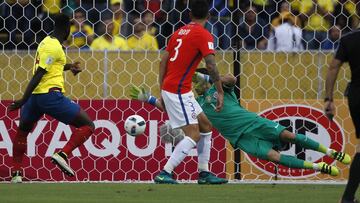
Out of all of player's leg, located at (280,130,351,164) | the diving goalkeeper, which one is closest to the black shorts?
player's leg, located at (280,130,351,164)

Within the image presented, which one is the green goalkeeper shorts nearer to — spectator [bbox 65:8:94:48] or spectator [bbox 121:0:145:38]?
spectator [bbox 121:0:145:38]

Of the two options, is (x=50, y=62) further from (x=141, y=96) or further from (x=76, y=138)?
(x=141, y=96)

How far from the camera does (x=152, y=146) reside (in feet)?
42.2

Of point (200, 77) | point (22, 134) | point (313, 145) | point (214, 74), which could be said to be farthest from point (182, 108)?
point (22, 134)

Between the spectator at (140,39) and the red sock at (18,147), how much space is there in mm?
2360

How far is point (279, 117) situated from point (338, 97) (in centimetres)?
82

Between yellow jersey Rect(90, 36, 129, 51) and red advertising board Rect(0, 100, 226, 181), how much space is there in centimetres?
109

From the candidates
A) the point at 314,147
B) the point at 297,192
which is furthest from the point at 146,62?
the point at 297,192

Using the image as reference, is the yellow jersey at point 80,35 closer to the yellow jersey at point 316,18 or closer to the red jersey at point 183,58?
the yellow jersey at point 316,18

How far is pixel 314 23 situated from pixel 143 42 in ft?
7.33

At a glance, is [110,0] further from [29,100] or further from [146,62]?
[29,100]

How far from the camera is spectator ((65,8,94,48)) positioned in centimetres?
1381

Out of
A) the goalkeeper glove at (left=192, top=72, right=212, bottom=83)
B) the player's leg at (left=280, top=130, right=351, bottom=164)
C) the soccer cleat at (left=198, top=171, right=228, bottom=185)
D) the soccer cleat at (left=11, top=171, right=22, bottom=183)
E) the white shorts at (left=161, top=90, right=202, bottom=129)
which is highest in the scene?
the goalkeeper glove at (left=192, top=72, right=212, bottom=83)

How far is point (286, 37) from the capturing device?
1327 cm
